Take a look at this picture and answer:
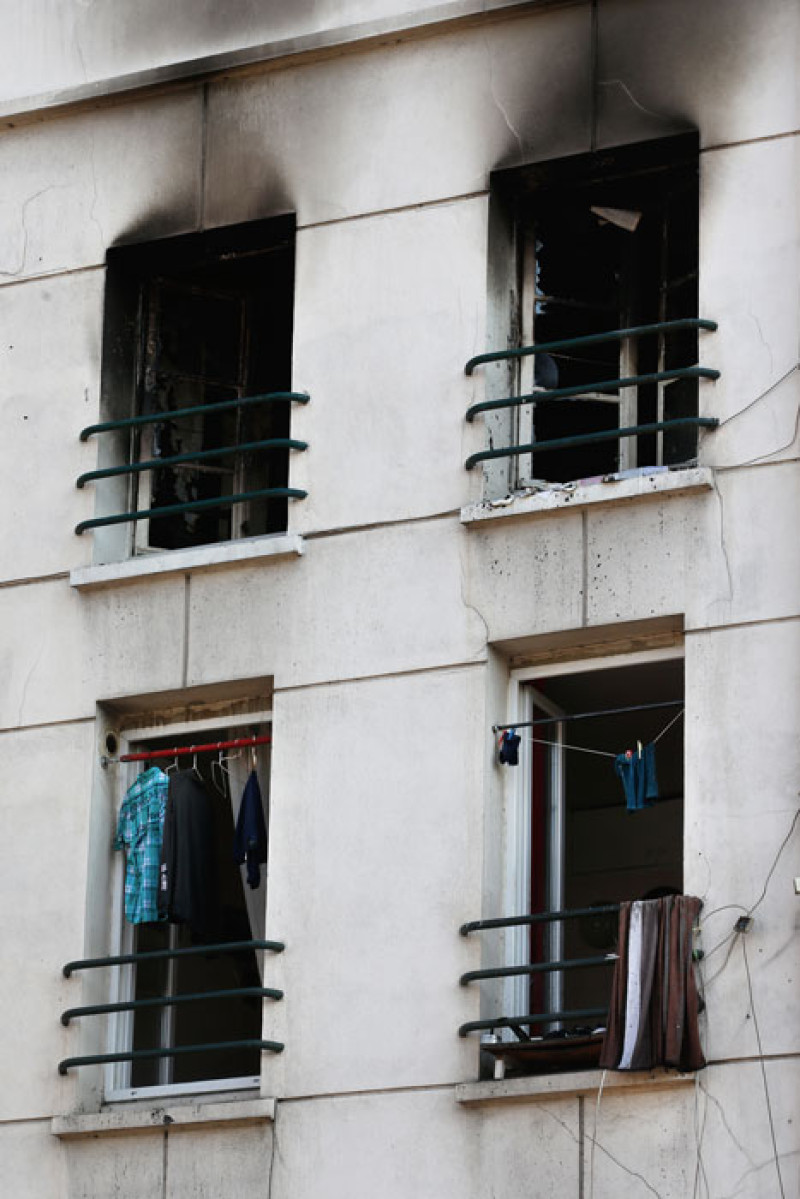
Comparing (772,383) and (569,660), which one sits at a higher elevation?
(772,383)

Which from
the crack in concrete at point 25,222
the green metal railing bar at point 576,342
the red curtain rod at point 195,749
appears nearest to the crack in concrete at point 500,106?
the green metal railing bar at point 576,342

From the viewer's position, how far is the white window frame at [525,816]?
1980 centimetres

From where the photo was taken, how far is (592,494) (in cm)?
1995

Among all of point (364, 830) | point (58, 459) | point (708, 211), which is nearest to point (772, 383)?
point (708, 211)

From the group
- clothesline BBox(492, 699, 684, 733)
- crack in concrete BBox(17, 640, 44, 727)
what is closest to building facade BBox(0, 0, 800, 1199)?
crack in concrete BBox(17, 640, 44, 727)

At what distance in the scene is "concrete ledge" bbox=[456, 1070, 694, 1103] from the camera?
60.4ft

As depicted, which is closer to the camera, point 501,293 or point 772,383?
point 772,383

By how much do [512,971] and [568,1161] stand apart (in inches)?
49.6

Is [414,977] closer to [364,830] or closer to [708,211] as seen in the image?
[364,830]

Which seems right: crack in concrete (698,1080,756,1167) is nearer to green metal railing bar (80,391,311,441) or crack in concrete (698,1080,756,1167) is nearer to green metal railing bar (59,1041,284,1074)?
green metal railing bar (59,1041,284,1074)

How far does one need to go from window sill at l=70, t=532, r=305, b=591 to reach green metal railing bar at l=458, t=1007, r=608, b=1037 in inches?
134

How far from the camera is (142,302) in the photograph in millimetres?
22500

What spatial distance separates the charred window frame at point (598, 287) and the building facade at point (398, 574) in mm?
31

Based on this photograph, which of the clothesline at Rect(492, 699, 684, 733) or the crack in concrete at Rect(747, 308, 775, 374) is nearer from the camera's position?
the clothesline at Rect(492, 699, 684, 733)
